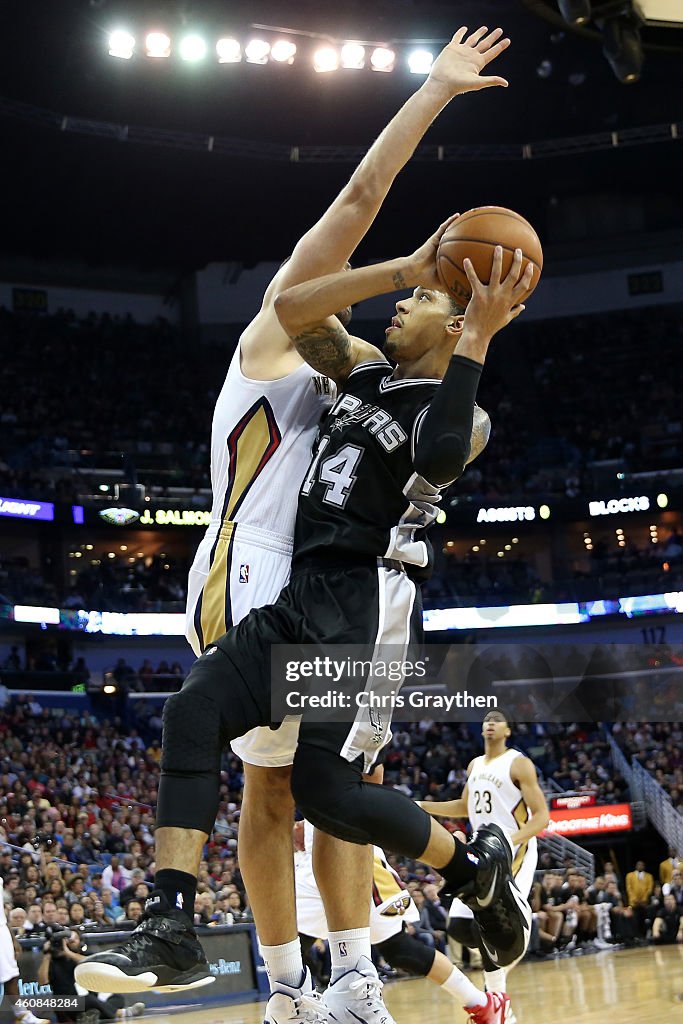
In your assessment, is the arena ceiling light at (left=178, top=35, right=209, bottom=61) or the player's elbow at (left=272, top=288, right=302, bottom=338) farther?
the arena ceiling light at (left=178, top=35, right=209, bottom=61)

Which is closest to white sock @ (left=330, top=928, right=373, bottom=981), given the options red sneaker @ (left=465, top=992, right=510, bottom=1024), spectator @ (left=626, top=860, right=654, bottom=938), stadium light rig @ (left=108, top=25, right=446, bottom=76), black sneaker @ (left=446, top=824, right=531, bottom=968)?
black sneaker @ (left=446, top=824, right=531, bottom=968)

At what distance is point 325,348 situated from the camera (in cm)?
410

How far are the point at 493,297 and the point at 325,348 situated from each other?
0.72m

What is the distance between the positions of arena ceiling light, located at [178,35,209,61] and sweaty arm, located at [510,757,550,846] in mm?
18520

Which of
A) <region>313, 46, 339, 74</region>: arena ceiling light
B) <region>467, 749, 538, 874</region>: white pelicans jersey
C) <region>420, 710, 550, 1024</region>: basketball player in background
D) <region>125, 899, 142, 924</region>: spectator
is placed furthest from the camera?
<region>313, 46, 339, 74</region>: arena ceiling light

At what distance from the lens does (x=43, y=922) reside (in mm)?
11766

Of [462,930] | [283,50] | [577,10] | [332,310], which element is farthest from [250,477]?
[283,50]

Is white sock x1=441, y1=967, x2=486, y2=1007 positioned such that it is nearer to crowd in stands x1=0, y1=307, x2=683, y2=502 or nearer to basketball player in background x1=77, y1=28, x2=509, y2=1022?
basketball player in background x1=77, y1=28, x2=509, y2=1022

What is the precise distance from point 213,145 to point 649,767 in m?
17.4

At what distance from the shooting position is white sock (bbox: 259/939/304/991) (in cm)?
411

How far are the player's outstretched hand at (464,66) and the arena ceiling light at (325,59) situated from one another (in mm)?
20685

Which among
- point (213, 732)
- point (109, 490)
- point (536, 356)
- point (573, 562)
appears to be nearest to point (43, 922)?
point (213, 732)

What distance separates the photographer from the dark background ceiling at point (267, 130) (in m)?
24.2

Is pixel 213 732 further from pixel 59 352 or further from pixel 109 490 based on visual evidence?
pixel 59 352
